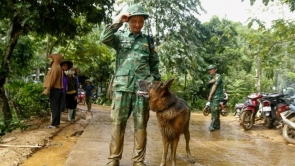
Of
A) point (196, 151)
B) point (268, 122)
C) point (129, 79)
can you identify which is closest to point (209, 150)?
point (196, 151)

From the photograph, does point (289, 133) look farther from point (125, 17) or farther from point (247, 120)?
point (125, 17)

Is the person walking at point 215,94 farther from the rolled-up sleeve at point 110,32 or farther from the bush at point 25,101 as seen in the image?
the rolled-up sleeve at point 110,32

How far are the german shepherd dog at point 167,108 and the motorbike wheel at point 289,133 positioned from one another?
3.81 meters

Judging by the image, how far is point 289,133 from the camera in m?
7.12

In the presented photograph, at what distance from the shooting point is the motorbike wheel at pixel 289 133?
268 inches

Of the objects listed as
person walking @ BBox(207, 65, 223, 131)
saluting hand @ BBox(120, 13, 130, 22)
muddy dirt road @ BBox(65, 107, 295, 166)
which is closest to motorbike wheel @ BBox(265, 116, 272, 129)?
muddy dirt road @ BBox(65, 107, 295, 166)

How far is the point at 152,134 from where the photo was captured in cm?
723

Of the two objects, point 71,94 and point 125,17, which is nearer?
point 125,17

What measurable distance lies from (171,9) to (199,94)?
7653 millimetres

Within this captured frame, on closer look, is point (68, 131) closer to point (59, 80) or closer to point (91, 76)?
point (59, 80)

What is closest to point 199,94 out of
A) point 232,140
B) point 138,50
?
point 232,140

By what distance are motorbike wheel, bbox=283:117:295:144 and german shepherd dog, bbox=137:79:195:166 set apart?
3.81m

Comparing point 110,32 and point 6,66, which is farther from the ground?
point 110,32

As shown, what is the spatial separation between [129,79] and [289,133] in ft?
16.4
